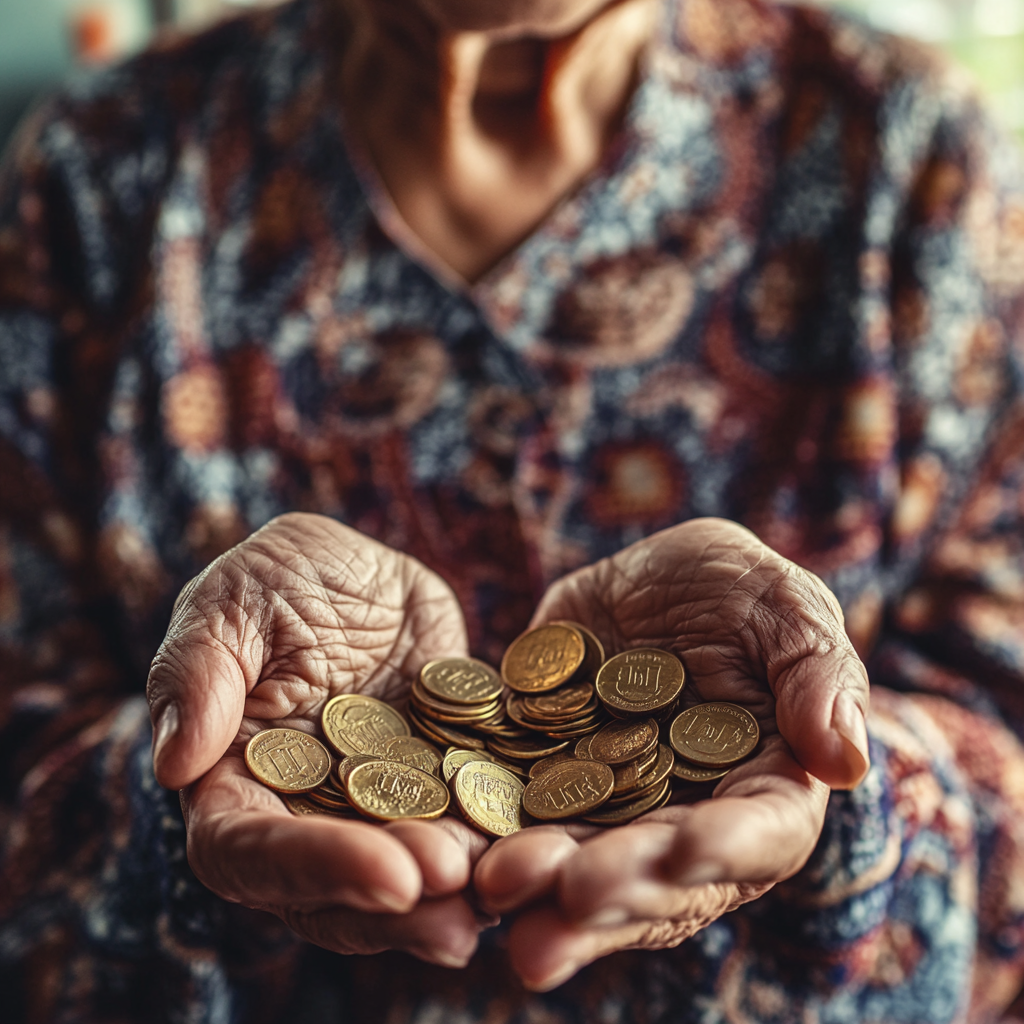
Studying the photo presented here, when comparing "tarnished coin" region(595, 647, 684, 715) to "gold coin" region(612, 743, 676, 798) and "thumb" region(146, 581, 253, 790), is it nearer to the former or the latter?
"gold coin" region(612, 743, 676, 798)

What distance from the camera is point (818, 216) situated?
1.29 m

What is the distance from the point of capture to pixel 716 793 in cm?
70

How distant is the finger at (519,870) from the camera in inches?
24.1

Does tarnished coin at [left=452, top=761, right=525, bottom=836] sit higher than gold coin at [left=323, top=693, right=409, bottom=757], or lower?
lower

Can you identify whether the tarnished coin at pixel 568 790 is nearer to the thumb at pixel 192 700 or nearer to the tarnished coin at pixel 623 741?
the tarnished coin at pixel 623 741

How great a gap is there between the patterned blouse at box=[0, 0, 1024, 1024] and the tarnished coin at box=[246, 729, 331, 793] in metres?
0.43

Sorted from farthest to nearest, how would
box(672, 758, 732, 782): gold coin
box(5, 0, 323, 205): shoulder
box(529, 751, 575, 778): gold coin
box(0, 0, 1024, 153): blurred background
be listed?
1. box(0, 0, 1024, 153): blurred background
2. box(5, 0, 323, 205): shoulder
3. box(529, 751, 575, 778): gold coin
4. box(672, 758, 732, 782): gold coin

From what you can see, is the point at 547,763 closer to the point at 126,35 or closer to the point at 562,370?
the point at 562,370

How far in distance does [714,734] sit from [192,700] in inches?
16.0

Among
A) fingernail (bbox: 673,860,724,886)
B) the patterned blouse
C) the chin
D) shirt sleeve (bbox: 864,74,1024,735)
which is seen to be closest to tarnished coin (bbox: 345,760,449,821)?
fingernail (bbox: 673,860,724,886)

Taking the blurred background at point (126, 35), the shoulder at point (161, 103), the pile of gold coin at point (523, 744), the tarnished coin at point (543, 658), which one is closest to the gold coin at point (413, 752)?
the pile of gold coin at point (523, 744)

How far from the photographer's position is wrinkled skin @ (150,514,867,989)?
0.60 meters

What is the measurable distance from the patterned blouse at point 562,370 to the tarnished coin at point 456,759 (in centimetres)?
34

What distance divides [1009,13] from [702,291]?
135cm
